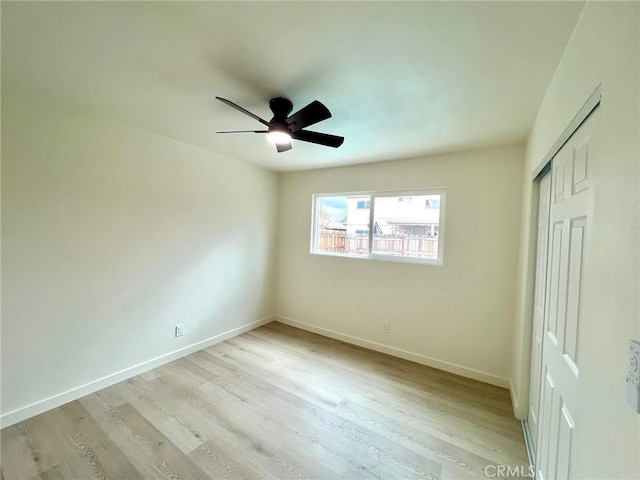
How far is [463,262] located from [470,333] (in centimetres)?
74

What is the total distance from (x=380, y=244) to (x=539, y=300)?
1.71 meters

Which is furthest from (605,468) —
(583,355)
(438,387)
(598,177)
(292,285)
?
(292,285)

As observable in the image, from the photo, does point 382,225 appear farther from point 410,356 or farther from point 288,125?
point 288,125

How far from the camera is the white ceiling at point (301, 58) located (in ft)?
3.53

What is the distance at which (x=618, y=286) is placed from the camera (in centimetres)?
64

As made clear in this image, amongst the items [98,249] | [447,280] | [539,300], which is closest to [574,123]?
[539,300]

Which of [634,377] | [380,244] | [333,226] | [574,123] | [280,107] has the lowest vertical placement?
[634,377]

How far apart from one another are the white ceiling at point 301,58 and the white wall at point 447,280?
602 mm

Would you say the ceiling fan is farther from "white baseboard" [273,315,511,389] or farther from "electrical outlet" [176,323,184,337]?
"white baseboard" [273,315,511,389]

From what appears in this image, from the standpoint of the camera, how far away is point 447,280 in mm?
2730

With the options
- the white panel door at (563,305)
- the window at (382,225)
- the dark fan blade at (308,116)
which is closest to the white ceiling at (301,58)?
the dark fan blade at (308,116)

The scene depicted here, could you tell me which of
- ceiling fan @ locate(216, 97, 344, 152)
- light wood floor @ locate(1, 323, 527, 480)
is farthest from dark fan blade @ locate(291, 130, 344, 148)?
light wood floor @ locate(1, 323, 527, 480)

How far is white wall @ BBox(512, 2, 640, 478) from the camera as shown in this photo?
1.90ft

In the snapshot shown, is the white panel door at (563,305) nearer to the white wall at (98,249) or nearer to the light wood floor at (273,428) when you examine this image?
the light wood floor at (273,428)
